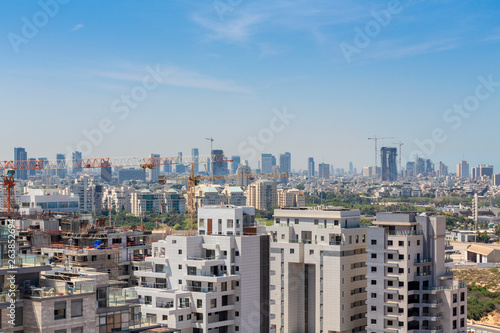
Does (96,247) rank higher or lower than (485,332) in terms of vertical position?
higher

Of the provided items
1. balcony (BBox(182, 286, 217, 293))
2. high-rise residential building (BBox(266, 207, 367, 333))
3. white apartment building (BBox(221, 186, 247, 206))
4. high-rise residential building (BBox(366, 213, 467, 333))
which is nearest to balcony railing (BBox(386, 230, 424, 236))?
high-rise residential building (BBox(366, 213, 467, 333))

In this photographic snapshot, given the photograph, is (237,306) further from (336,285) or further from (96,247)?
(96,247)

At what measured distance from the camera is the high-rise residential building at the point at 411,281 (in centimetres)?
3000

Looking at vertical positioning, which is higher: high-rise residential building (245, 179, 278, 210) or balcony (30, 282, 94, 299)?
balcony (30, 282, 94, 299)

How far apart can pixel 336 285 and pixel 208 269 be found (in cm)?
753

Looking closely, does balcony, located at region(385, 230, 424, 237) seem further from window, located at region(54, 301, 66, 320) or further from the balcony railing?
window, located at region(54, 301, 66, 320)

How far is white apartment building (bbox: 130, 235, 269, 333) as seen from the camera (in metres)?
25.7

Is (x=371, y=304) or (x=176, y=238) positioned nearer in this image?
(x=176, y=238)

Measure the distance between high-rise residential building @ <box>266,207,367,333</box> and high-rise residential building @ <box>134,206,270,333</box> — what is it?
5.32m

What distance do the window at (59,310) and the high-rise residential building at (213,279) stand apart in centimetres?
1049

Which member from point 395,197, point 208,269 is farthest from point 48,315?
point 395,197

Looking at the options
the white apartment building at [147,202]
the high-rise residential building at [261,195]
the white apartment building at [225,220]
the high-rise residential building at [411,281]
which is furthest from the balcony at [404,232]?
the high-rise residential building at [261,195]

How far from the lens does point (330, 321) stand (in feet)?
105

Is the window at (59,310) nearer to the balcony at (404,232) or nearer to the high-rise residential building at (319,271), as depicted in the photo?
the high-rise residential building at (319,271)
